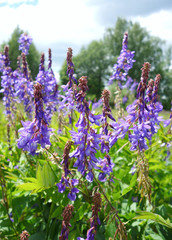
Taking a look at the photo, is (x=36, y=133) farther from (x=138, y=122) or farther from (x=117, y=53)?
(x=117, y=53)

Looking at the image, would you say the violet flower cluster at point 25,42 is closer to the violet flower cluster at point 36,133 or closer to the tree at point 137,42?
the violet flower cluster at point 36,133

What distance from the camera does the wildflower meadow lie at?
1.28 metres

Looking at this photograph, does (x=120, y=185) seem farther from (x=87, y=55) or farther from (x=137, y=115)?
(x=87, y=55)

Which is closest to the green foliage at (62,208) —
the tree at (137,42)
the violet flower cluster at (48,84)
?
the violet flower cluster at (48,84)

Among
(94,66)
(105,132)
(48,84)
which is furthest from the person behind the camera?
(94,66)

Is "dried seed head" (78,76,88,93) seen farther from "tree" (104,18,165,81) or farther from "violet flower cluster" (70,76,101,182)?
"tree" (104,18,165,81)

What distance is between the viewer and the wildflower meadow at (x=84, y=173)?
50.4 inches

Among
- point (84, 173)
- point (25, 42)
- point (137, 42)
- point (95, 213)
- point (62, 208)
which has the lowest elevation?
point (62, 208)

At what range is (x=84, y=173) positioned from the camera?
1.33 m

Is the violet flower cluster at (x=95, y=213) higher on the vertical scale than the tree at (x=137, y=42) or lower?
lower

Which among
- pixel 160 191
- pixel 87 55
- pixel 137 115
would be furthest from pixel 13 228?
pixel 87 55

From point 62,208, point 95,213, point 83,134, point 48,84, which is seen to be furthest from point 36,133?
point 48,84

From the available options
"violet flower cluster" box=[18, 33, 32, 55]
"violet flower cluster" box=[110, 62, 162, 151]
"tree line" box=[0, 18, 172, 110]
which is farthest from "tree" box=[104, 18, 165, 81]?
"violet flower cluster" box=[110, 62, 162, 151]

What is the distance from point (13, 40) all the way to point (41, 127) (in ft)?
140
